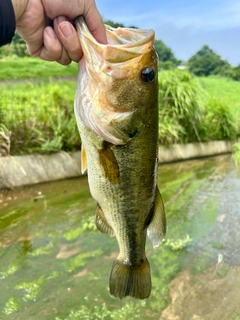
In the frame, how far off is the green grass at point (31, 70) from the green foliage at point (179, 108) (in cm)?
899

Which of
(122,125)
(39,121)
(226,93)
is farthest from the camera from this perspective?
(226,93)

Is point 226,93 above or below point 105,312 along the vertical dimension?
above

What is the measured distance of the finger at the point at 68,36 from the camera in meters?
1.85

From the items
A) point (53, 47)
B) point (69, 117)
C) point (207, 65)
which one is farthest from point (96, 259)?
point (207, 65)

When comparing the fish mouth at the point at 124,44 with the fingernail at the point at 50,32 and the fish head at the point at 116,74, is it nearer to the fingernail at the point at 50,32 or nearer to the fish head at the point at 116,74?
the fish head at the point at 116,74

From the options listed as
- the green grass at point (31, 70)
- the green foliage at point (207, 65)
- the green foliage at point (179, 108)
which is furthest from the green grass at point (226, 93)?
the green foliage at point (207, 65)

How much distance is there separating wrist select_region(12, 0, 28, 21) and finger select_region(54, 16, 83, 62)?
0.16 meters

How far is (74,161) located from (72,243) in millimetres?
2955

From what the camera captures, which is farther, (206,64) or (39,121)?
(206,64)

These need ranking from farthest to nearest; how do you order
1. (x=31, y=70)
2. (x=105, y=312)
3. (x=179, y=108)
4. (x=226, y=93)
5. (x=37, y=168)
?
(x=226, y=93) → (x=31, y=70) → (x=179, y=108) → (x=37, y=168) → (x=105, y=312)

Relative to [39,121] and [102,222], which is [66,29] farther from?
[39,121]

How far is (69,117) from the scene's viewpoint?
813cm

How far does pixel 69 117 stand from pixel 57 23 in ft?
20.5

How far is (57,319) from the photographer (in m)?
3.51
